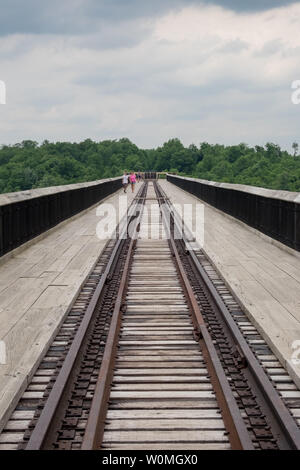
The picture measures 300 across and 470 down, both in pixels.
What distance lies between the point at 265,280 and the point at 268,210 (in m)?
5.44

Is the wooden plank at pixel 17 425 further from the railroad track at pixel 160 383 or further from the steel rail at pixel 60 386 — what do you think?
the steel rail at pixel 60 386

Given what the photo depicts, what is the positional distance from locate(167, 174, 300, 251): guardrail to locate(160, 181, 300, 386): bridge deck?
1.16 feet

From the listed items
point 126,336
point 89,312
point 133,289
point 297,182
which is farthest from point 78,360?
point 297,182

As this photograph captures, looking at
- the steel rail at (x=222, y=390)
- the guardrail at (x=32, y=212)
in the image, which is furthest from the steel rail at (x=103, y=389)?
the guardrail at (x=32, y=212)

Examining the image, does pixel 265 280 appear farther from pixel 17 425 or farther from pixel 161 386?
pixel 17 425

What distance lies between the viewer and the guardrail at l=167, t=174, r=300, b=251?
12.8m

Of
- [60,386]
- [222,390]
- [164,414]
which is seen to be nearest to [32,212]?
[60,386]

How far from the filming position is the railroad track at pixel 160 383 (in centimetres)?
446

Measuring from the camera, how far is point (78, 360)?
19.9ft

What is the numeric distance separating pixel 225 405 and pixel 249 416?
0.79ft

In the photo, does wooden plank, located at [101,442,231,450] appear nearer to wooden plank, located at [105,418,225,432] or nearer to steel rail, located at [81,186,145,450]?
steel rail, located at [81,186,145,450]

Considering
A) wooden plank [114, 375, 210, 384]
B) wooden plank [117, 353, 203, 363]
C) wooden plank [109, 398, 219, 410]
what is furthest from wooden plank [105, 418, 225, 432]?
wooden plank [117, 353, 203, 363]

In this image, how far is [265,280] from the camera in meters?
10.1
